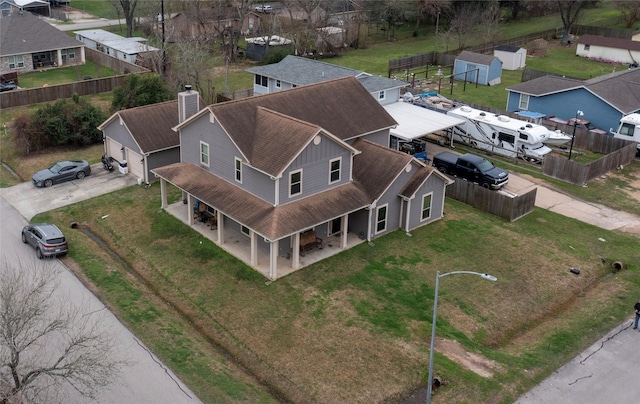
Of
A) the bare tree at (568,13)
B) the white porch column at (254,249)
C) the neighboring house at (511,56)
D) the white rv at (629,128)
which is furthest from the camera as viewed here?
the bare tree at (568,13)

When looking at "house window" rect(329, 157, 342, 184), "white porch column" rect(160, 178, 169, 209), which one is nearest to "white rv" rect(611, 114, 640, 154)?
"house window" rect(329, 157, 342, 184)

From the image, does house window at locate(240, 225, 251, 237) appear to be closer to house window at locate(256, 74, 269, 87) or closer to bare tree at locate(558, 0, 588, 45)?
house window at locate(256, 74, 269, 87)

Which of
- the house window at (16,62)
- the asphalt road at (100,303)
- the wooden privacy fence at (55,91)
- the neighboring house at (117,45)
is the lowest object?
the asphalt road at (100,303)

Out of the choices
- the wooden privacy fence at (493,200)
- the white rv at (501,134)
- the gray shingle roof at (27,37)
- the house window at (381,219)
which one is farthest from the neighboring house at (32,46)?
the wooden privacy fence at (493,200)

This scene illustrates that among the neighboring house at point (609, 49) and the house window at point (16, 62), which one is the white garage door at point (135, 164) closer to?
the house window at point (16, 62)

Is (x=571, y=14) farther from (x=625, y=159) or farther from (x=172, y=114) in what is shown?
(x=172, y=114)

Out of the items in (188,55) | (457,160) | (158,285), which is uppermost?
(188,55)

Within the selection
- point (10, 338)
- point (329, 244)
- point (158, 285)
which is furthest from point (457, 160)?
point (10, 338)

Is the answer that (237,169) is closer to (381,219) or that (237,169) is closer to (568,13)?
(381,219)
